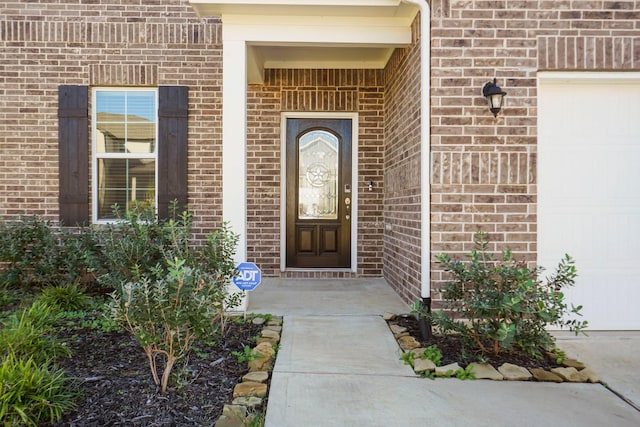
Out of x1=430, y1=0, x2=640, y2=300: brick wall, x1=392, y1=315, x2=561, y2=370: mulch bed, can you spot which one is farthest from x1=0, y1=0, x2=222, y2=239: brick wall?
x1=392, y1=315, x2=561, y2=370: mulch bed

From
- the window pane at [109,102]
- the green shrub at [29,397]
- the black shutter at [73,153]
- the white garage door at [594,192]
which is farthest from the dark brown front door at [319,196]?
the green shrub at [29,397]

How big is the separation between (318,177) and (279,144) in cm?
70

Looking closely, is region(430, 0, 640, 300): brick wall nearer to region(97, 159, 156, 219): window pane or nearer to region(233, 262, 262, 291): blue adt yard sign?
region(233, 262, 262, 291): blue adt yard sign

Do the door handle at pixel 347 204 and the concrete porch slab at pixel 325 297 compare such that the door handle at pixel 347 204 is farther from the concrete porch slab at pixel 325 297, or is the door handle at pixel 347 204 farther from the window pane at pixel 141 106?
the window pane at pixel 141 106

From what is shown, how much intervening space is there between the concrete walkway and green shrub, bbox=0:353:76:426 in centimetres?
114

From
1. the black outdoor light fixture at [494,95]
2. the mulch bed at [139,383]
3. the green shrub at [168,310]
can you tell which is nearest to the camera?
the mulch bed at [139,383]

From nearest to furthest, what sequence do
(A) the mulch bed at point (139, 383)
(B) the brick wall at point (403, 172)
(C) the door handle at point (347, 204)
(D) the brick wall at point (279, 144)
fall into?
(A) the mulch bed at point (139, 383) < (B) the brick wall at point (403, 172) < (D) the brick wall at point (279, 144) < (C) the door handle at point (347, 204)

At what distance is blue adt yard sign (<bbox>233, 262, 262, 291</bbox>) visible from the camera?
3959 mm

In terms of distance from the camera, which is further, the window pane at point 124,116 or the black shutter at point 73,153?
the window pane at point 124,116

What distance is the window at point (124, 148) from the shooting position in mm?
5453

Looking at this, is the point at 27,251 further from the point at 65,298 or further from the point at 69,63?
the point at 69,63

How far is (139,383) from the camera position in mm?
2836

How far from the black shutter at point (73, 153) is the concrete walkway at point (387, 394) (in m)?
3.13

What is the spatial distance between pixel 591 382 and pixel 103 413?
10.0 feet
